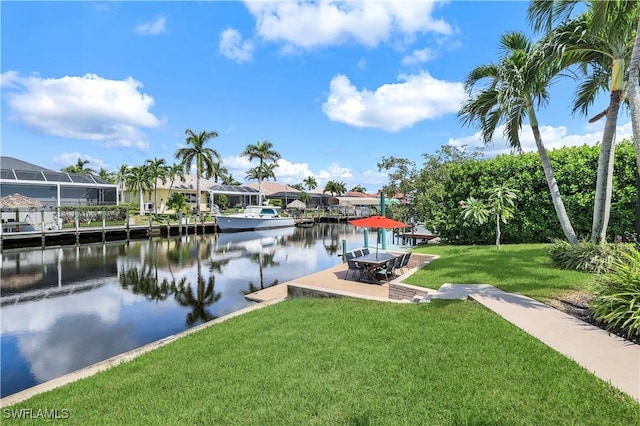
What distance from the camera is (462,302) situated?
21.0ft

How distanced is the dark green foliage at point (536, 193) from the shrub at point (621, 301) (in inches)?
306

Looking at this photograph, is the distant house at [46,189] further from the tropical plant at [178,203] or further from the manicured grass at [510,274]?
the manicured grass at [510,274]

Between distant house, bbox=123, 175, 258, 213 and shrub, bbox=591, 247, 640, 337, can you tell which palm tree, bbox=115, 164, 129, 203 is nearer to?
distant house, bbox=123, 175, 258, 213

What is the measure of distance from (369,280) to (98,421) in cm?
889

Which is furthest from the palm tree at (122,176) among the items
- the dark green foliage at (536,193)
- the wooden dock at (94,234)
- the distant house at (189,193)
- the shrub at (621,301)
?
the shrub at (621,301)

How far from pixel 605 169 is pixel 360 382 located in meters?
8.90

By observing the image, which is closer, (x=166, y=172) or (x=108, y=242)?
(x=108, y=242)

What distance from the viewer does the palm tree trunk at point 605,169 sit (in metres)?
8.16

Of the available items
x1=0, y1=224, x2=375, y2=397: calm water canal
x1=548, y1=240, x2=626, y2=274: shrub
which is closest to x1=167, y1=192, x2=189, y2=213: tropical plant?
x1=0, y1=224, x2=375, y2=397: calm water canal

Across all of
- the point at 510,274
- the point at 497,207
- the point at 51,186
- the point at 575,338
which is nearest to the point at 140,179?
the point at 51,186

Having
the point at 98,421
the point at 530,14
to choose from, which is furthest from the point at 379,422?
the point at 530,14

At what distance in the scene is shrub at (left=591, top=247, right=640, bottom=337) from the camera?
466 cm

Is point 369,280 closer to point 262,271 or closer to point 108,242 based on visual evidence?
point 262,271

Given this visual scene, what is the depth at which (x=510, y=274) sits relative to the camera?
8531 millimetres
